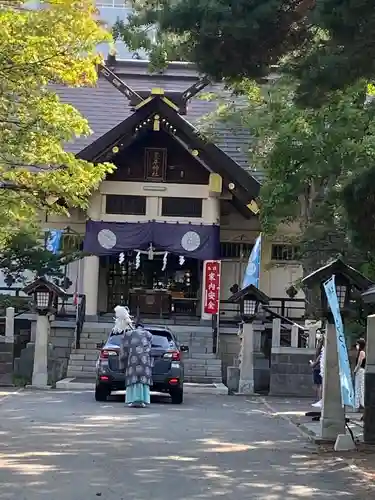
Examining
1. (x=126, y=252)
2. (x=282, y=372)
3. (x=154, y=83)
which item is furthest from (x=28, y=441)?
(x=154, y=83)

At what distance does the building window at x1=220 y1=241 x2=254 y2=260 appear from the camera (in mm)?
29297

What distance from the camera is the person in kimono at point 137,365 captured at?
16.4 m

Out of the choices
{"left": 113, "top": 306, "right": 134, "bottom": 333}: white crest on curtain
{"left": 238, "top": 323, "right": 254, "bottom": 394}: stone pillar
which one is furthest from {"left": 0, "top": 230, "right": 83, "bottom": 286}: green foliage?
{"left": 238, "top": 323, "right": 254, "bottom": 394}: stone pillar

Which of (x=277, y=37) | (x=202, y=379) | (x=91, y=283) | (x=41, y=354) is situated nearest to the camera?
(x=277, y=37)

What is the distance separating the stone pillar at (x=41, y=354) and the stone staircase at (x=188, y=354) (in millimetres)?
1772

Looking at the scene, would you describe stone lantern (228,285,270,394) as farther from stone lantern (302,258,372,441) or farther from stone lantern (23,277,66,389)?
stone lantern (302,258,372,441)

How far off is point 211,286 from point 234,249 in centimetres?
297

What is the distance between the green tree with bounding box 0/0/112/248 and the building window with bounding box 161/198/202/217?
1181 centimetres

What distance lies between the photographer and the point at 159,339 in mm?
17797

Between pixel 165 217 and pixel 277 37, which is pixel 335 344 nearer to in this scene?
pixel 277 37

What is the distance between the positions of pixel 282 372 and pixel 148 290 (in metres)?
7.61

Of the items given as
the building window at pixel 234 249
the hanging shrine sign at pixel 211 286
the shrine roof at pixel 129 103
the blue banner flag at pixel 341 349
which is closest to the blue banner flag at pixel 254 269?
the hanging shrine sign at pixel 211 286

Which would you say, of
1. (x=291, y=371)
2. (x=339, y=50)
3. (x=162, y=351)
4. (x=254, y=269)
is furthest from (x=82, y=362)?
(x=339, y=50)

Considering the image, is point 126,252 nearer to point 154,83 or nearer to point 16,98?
point 154,83
